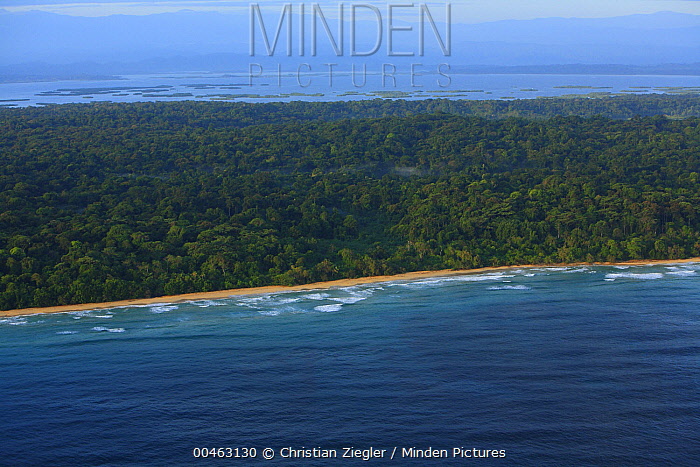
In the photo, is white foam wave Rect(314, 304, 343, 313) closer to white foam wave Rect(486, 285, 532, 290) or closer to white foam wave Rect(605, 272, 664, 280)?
white foam wave Rect(486, 285, 532, 290)

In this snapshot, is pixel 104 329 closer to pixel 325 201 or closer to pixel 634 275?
pixel 325 201

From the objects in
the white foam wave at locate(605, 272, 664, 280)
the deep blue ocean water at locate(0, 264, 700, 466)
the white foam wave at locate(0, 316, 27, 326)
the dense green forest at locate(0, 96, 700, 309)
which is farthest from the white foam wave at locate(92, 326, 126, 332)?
the white foam wave at locate(605, 272, 664, 280)

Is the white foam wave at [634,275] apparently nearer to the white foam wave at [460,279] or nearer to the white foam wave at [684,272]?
the white foam wave at [684,272]

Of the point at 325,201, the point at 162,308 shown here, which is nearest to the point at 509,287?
the point at 162,308

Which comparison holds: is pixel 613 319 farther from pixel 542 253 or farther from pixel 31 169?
pixel 31 169

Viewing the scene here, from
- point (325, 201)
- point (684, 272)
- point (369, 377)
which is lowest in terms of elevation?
point (369, 377)

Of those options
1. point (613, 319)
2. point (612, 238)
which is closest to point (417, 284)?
point (613, 319)
